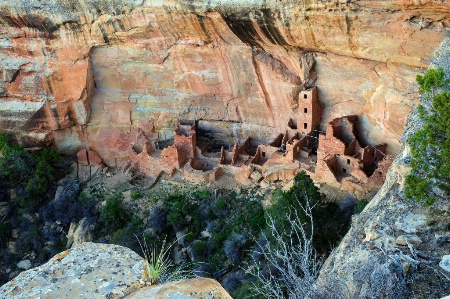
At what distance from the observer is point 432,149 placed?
7309 millimetres

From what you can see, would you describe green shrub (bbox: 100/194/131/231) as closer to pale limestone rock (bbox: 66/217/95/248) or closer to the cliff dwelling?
pale limestone rock (bbox: 66/217/95/248)

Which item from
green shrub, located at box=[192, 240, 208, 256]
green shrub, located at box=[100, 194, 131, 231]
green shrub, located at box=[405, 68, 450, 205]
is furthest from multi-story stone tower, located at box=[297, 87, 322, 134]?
green shrub, located at box=[405, 68, 450, 205]

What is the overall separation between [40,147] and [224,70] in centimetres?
735

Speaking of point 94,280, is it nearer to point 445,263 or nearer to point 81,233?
point 445,263

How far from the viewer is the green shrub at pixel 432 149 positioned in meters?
6.95

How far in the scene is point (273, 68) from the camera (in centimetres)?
1562

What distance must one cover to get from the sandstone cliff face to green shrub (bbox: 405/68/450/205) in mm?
3606

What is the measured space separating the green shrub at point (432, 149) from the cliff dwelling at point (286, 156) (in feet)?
20.2

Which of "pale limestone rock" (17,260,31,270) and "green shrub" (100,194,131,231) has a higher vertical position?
"green shrub" (100,194,131,231)

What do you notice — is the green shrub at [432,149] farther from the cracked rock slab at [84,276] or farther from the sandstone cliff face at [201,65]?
the cracked rock slab at [84,276]

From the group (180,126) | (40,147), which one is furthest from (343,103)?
(40,147)

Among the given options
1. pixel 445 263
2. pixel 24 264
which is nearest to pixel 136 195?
pixel 24 264

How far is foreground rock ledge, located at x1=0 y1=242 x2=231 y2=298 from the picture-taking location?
11.7 feet

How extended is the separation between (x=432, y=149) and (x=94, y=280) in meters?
5.18
